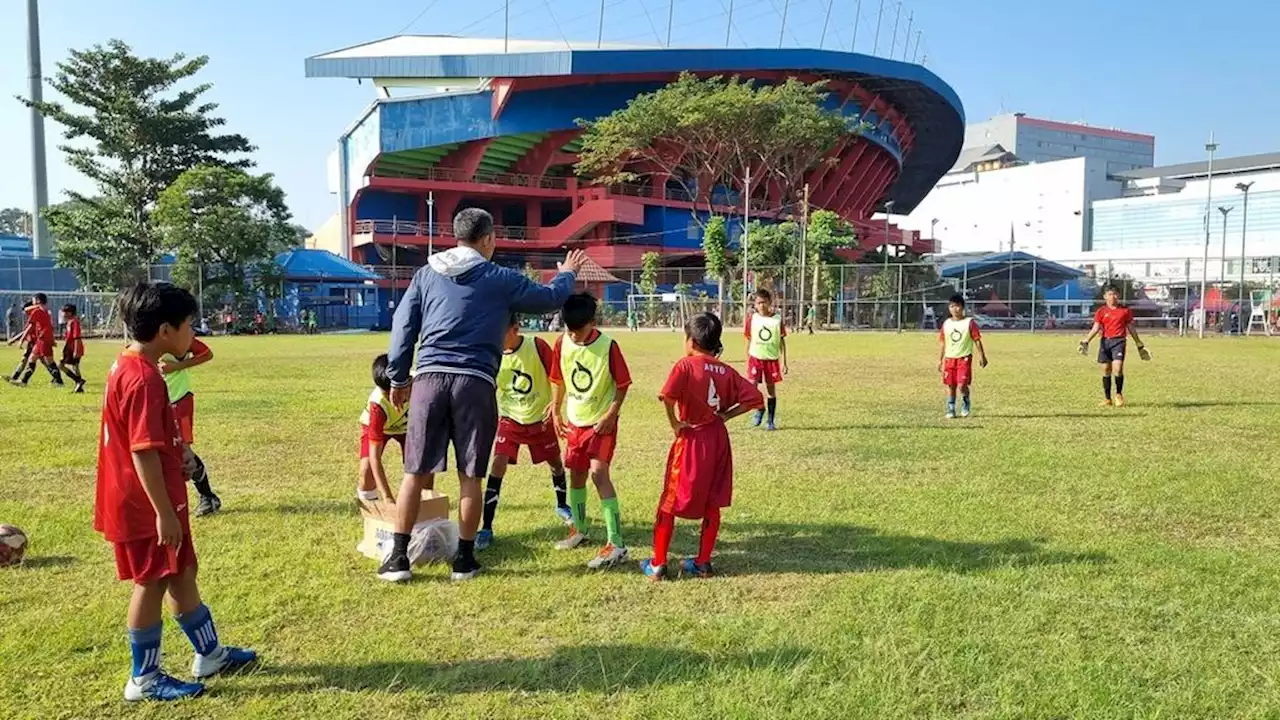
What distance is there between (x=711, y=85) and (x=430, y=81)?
21378mm

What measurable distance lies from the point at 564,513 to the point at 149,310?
3406 millimetres

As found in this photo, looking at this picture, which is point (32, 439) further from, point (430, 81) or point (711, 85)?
point (430, 81)

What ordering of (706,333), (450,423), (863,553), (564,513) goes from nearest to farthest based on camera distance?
(450,423)
(706,333)
(863,553)
(564,513)

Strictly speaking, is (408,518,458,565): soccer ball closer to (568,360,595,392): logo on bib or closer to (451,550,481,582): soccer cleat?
(451,550,481,582): soccer cleat

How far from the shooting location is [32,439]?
9742 millimetres

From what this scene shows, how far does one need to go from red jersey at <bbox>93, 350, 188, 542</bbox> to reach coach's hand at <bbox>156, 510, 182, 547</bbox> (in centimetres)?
9

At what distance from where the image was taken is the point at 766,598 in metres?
4.62

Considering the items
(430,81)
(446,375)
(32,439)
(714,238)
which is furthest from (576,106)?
(446,375)

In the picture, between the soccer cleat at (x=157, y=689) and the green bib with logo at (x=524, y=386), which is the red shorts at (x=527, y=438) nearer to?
the green bib with logo at (x=524, y=386)

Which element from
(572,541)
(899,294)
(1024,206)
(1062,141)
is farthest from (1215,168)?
(572,541)

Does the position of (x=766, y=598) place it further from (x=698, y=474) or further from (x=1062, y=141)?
(x=1062, y=141)

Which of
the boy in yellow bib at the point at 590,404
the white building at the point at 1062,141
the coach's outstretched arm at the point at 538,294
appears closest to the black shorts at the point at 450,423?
the coach's outstretched arm at the point at 538,294

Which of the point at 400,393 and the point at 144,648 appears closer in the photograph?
the point at 144,648

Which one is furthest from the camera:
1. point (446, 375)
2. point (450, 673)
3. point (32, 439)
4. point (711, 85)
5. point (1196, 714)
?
point (711, 85)
